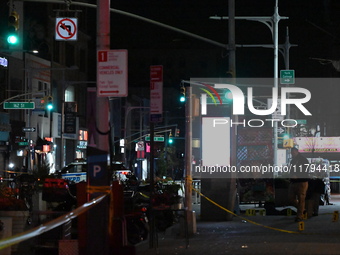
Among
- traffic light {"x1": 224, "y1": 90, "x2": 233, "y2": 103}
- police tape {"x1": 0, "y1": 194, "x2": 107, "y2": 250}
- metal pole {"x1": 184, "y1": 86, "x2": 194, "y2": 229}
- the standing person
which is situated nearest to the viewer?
police tape {"x1": 0, "y1": 194, "x2": 107, "y2": 250}

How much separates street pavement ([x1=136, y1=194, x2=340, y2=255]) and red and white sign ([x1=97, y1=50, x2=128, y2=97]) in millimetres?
3440

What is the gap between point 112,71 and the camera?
1055 centimetres

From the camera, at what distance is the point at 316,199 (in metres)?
20.1

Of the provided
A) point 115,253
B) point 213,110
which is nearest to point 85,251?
point 115,253

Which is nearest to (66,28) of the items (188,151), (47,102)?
(188,151)

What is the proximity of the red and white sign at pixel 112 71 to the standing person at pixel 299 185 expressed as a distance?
8.99 m

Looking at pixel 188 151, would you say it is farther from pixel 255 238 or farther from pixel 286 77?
pixel 286 77

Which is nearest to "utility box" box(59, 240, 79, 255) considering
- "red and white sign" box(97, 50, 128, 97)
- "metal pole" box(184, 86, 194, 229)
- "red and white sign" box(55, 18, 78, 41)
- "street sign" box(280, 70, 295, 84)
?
"red and white sign" box(97, 50, 128, 97)

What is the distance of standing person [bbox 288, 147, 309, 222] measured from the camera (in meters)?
18.3

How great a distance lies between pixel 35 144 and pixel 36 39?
9.24m

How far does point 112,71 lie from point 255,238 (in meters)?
5.73

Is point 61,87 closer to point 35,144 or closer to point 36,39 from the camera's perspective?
point 36,39

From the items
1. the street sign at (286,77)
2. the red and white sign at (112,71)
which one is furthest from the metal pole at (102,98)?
the street sign at (286,77)

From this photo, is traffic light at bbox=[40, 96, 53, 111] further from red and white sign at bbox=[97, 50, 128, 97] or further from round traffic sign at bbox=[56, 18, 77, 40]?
red and white sign at bbox=[97, 50, 128, 97]
